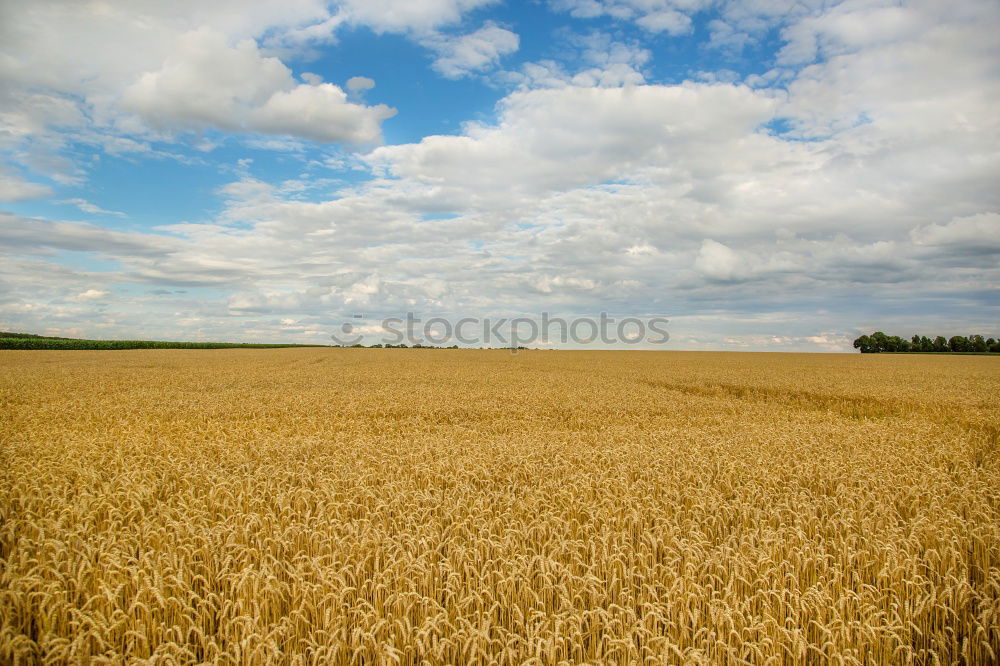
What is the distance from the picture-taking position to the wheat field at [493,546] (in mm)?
4355

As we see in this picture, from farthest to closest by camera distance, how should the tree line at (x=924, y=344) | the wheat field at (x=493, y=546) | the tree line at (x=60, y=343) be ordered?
the tree line at (x=924, y=344)
the tree line at (x=60, y=343)
the wheat field at (x=493, y=546)

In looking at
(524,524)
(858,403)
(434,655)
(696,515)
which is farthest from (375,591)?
(858,403)

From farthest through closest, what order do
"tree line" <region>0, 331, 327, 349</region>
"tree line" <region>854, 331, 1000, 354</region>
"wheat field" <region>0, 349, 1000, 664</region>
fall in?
"tree line" <region>854, 331, 1000, 354</region>
"tree line" <region>0, 331, 327, 349</region>
"wheat field" <region>0, 349, 1000, 664</region>

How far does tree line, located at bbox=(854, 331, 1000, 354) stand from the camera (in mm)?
102750

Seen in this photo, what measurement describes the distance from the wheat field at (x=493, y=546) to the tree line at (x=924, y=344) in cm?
11973

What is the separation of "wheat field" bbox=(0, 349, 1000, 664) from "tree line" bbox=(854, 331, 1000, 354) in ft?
393

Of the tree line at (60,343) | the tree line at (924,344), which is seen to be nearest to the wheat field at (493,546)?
the tree line at (60,343)

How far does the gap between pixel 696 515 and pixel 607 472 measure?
227cm

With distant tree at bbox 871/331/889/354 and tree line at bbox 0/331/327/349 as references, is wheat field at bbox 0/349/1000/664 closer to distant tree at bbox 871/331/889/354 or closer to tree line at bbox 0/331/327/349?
tree line at bbox 0/331/327/349

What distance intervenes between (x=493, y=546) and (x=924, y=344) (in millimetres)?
135775

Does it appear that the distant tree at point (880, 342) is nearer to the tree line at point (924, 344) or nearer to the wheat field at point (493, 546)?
the tree line at point (924, 344)

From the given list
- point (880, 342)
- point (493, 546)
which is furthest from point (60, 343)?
point (880, 342)

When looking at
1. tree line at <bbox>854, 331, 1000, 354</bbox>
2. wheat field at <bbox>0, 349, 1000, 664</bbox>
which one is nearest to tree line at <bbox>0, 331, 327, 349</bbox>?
wheat field at <bbox>0, 349, 1000, 664</bbox>

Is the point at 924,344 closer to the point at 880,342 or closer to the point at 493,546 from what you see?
Answer: the point at 880,342
